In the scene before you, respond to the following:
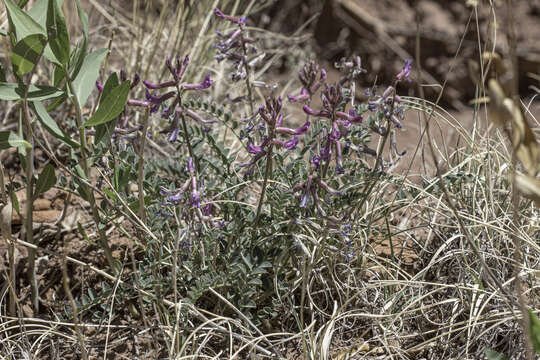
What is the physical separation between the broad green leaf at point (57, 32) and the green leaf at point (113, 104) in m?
0.15

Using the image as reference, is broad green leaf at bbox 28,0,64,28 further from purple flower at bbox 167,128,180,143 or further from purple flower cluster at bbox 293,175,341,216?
purple flower cluster at bbox 293,175,341,216

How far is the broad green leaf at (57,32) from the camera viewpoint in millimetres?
1450

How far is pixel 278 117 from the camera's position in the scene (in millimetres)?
1554

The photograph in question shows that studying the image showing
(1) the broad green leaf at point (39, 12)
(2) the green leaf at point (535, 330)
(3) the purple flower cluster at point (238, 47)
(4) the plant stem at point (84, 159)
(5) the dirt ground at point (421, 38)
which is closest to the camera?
(2) the green leaf at point (535, 330)

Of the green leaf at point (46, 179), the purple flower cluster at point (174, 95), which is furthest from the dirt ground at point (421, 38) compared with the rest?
the green leaf at point (46, 179)

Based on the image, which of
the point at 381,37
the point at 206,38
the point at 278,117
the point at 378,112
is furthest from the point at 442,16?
the point at 278,117

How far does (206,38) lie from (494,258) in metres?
1.91

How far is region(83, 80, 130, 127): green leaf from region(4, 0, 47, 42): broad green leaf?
0.23 meters

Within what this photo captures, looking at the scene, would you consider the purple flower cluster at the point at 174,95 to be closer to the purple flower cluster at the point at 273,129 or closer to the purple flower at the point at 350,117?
the purple flower cluster at the point at 273,129

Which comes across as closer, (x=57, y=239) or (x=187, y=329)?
(x=187, y=329)

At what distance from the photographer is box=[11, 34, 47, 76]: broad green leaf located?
1.49 meters

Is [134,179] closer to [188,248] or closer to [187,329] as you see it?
[188,248]

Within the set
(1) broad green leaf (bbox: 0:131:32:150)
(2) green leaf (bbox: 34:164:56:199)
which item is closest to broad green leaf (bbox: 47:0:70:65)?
(1) broad green leaf (bbox: 0:131:32:150)

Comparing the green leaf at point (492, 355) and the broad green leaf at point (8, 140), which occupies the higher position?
the broad green leaf at point (8, 140)
